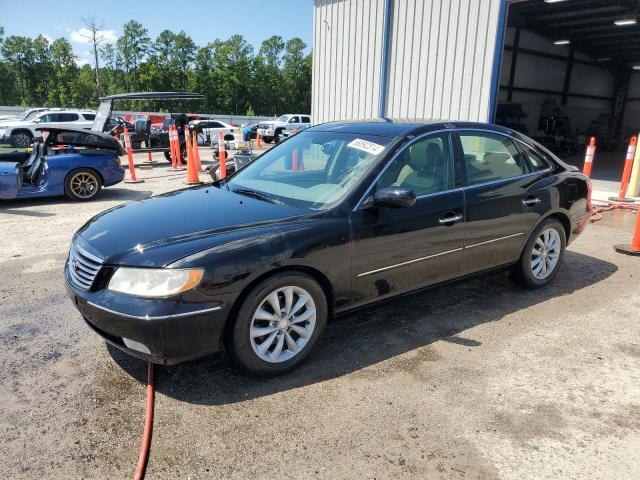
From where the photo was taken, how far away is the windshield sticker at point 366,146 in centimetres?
354

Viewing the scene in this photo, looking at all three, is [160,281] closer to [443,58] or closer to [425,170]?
[425,170]

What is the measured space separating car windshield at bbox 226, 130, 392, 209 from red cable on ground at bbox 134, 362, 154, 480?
58.2 inches

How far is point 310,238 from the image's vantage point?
9.82 ft

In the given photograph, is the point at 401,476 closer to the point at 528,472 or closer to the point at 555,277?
the point at 528,472

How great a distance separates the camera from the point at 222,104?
60750 mm

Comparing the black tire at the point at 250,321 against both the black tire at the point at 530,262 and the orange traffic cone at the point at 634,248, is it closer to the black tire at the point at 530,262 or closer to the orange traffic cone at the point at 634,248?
the black tire at the point at 530,262

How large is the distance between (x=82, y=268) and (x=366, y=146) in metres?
2.15

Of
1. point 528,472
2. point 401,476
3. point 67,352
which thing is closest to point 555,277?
point 528,472

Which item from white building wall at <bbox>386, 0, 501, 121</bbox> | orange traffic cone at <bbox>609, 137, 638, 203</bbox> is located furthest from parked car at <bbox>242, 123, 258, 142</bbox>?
orange traffic cone at <bbox>609, 137, 638, 203</bbox>

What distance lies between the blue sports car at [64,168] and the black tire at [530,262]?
7.63m

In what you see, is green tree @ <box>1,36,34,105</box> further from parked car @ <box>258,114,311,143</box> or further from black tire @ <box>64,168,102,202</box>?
black tire @ <box>64,168,102,202</box>

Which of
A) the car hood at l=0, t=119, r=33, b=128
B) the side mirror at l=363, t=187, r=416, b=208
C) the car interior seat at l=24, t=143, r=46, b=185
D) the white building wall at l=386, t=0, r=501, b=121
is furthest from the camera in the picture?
the car hood at l=0, t=119, r=33, b=128

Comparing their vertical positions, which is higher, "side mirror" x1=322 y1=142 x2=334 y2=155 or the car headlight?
"side mirror" x1=322 y1=142 x2=334 y2=155

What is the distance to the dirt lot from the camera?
235 centimetres
